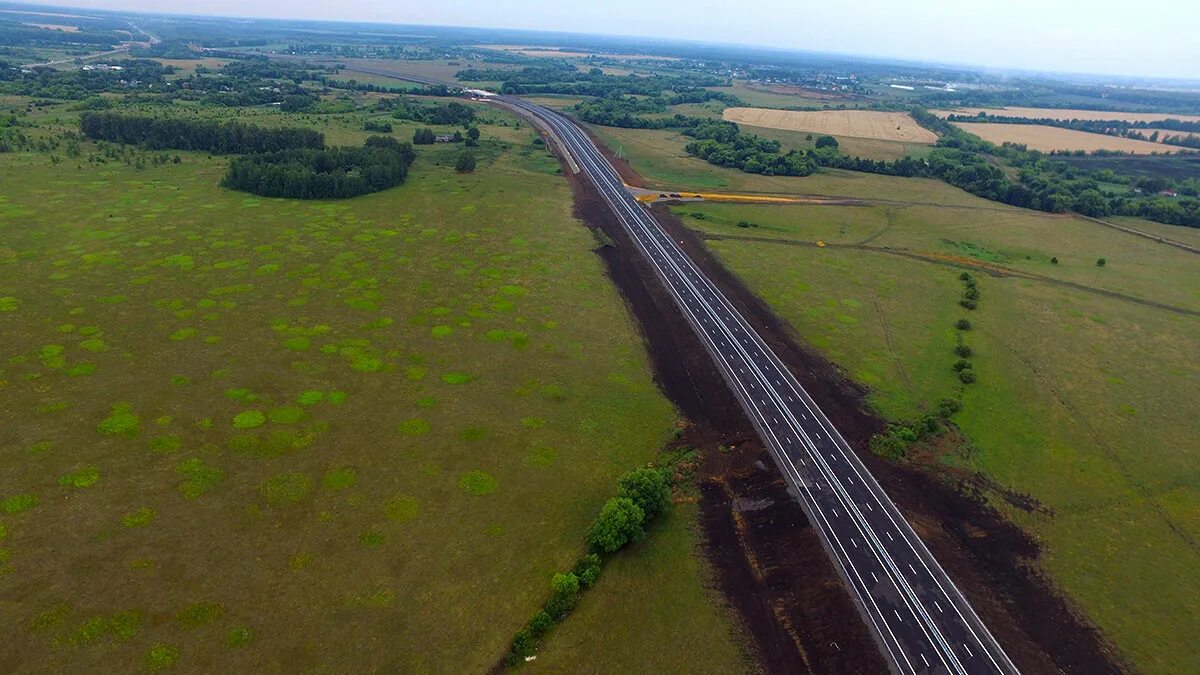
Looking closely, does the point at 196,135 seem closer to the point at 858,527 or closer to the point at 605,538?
the point at 605,538

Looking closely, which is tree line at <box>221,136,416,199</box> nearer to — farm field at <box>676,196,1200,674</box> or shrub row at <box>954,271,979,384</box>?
farm field at <box>676,196,1200,674</box>

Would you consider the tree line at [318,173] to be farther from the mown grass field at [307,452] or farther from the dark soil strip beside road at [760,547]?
the dark soil strip beside road at [760,547]

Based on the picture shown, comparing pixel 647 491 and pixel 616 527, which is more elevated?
pixel 647 491

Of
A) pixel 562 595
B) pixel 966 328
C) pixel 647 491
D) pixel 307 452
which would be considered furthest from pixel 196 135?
pixel 966 328

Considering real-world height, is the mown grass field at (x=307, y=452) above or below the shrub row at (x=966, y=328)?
below

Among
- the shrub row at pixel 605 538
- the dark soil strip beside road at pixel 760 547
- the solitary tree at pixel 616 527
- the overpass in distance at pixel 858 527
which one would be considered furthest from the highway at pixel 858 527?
the solitary tree at pixel 616 527

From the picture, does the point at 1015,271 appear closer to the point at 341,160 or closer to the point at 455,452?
the point at 455,452
